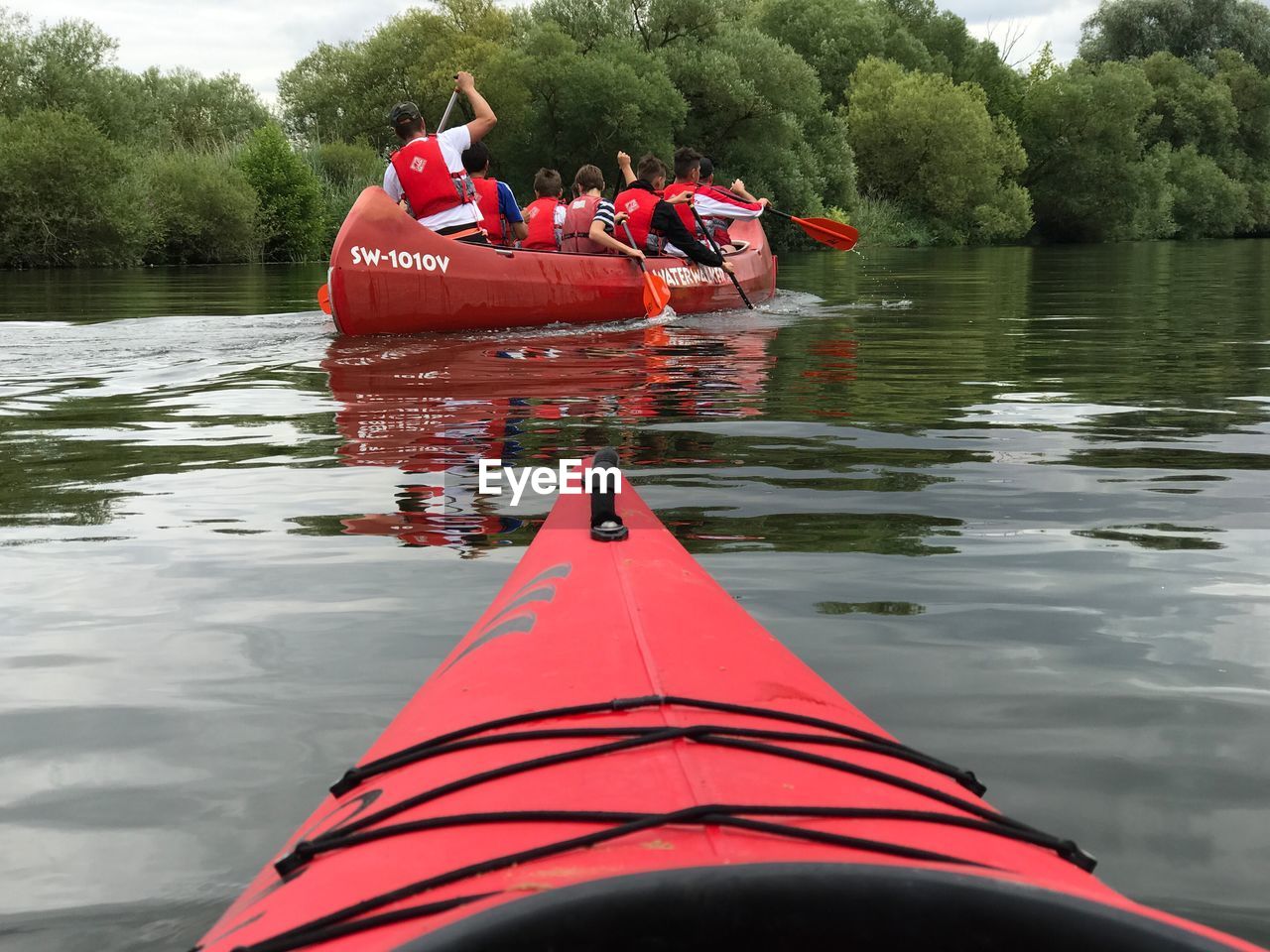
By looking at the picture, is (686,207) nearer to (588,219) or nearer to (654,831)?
(588,219)

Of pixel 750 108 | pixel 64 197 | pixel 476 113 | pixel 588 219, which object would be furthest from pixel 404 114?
pixel 750 108

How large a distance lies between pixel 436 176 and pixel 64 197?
732 inches

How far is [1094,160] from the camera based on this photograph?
4406 cm

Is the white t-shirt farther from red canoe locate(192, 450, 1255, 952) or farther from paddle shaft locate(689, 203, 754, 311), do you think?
red canoe locate(192, 450, 1255, 952)

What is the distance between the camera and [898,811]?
1.46m

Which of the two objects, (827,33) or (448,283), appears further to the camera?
(827,33)

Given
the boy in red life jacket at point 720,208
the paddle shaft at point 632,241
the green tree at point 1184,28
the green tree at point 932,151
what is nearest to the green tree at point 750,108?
the green tree at point 932,151

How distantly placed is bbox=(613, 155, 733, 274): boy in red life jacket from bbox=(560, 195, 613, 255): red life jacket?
17.1 inches

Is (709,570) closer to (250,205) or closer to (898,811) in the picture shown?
(898,811)

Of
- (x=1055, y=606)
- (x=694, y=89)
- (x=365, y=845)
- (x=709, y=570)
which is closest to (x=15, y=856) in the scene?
(x=365, y=845)

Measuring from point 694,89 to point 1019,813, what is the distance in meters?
31.6

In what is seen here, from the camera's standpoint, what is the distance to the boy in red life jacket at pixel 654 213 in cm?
1147

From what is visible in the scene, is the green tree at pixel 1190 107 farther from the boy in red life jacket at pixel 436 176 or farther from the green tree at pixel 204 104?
the boy in red life jacket at pixel 436 176

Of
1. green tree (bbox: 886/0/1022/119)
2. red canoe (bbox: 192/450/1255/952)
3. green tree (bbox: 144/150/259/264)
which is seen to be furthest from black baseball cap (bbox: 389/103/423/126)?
green tree (bbox: 886/0/1022/119)
